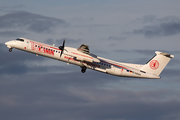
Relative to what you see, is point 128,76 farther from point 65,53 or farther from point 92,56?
point 65,53

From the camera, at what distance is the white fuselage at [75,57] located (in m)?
42.3

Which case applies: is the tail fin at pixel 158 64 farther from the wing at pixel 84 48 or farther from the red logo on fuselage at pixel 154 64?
the wing at pixel 84 48

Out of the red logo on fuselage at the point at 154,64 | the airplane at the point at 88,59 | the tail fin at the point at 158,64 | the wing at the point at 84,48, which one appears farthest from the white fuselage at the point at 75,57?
the red logo on fuselage at the point at 154,64

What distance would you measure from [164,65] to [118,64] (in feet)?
24.5

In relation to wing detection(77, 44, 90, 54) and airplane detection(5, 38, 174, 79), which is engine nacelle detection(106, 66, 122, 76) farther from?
wing detection(77, 44, 90, 54)

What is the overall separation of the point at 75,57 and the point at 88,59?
1.93 meters

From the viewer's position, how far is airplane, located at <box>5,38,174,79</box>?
42281 mm

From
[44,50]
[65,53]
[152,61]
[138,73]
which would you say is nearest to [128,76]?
[138,73]

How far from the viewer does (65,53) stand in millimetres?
42031

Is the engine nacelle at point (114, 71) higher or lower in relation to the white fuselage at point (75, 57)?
lower

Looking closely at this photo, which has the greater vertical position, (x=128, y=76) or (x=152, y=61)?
(x=152, y=61)

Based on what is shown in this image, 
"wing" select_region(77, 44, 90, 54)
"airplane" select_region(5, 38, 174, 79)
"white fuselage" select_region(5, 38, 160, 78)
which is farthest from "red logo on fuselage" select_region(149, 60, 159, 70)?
"wing" select_region(77, 44, 90, 54)

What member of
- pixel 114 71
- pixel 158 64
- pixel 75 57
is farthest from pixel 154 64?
pixel 75 57

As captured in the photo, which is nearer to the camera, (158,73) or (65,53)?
(65,53)
